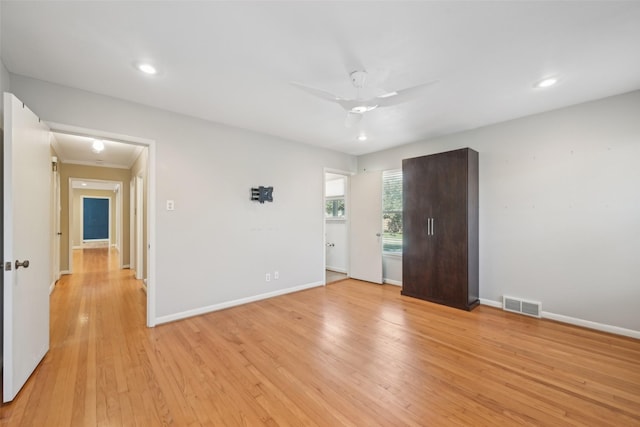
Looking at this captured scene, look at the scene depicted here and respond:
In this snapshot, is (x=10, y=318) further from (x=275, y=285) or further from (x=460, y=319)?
(x=460, y=319)

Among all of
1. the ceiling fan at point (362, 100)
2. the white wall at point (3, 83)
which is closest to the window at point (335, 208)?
the ceiling fan at point (362, 100)

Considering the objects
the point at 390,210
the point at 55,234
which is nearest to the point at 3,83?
the point at 55,234

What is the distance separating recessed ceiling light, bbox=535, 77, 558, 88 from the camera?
250 centimetres

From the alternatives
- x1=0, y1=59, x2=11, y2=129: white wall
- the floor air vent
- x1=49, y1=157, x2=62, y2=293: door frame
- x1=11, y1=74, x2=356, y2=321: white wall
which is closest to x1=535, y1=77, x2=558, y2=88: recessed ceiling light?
the floor air vent

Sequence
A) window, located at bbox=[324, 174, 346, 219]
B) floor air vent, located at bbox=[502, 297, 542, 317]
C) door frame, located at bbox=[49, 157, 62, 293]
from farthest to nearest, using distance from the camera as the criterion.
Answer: window, located at bbox=[324, 174, 346, 219], door frame, located at bbox=[49, 157, 62, 293], floor air vent, located at bbox=[502, 297, 542, 317]

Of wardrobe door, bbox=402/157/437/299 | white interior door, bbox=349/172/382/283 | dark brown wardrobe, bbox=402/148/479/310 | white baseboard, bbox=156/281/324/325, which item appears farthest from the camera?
white interior door, bbox=349/172/382/283

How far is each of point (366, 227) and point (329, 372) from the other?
3308 millimetres

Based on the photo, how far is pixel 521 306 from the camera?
3.43 m

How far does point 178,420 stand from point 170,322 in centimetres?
179

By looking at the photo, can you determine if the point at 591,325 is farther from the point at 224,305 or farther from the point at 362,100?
the point at 224,305

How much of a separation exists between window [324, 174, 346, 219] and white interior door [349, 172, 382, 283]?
84 centimetres

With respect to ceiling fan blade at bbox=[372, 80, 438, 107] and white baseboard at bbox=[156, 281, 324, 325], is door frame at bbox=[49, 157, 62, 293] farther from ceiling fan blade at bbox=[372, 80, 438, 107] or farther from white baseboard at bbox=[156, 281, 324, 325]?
ceiling fan blade at bbox=[372, 80, 438, 107]

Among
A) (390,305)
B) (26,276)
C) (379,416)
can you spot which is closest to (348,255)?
(390,305)

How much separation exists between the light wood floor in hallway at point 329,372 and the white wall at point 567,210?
435mm
